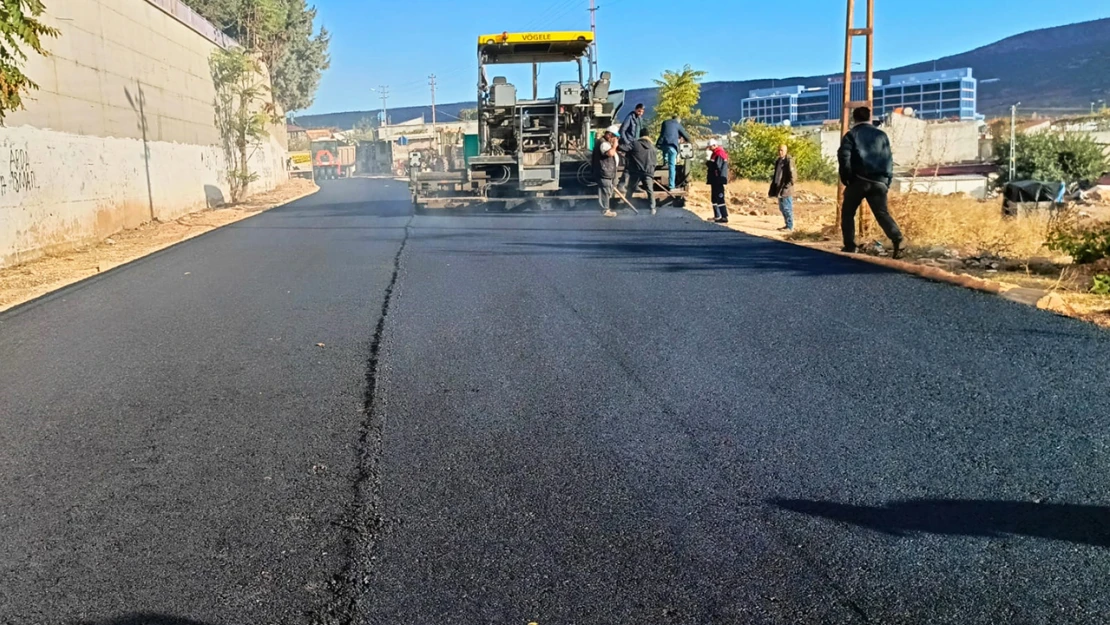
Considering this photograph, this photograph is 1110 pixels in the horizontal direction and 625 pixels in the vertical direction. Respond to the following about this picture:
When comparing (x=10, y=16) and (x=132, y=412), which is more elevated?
(x=10, y=16)

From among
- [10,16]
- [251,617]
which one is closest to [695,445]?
[251,617]

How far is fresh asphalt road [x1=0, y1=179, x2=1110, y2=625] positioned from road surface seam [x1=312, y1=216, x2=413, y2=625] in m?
0.01

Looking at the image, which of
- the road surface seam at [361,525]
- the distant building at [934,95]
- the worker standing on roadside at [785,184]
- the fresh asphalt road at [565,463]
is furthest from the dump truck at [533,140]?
the distant building at [934,95]

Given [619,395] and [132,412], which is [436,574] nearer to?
[619,395]

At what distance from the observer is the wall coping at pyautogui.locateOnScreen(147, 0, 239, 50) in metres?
23.9

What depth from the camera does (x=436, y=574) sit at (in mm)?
3170

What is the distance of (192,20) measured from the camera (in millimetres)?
26703

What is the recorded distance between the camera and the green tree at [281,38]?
43.4 metres

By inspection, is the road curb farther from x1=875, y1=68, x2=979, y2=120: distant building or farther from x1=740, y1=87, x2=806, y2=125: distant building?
x1=740, y1=87, x2=806, y2=125: distant building

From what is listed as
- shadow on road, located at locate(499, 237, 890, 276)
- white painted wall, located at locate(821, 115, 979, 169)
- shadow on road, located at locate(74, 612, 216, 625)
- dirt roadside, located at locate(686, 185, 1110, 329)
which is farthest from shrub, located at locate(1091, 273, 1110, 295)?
white painted wall, located at locate(821, 115, 979, 169)

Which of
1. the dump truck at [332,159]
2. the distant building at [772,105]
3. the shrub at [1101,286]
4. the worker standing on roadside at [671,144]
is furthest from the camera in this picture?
the distant building at [772,105]

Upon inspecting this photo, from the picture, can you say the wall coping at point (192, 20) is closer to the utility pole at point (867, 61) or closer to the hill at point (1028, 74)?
the utility pole at point (867, 61)

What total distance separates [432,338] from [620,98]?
46.1 ft

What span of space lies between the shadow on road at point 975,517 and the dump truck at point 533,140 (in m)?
15.4
